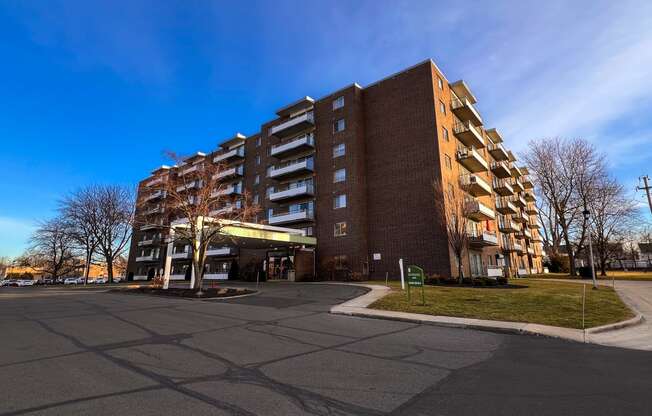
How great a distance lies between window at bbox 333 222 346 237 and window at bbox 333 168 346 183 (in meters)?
4.50

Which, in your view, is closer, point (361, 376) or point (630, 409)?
point (630, 409)

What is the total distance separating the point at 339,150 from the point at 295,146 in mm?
5945

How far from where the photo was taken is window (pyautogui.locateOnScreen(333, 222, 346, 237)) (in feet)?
115

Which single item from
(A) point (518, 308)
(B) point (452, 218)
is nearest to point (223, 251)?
(B) point (452, 218)

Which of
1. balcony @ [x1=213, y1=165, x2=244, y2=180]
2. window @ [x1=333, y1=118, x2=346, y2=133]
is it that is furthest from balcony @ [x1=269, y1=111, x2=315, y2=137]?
balcony @ [x1=213, y1=165, x2=244, y2=180]

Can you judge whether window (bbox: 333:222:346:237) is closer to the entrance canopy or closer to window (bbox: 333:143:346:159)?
the entrance canopy

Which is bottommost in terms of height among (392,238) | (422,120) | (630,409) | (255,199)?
(630,409)

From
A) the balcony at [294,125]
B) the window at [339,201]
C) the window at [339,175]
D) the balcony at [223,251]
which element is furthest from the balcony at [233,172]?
the window at [339,201]

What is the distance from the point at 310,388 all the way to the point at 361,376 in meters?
0.99

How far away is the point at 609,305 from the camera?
45.4 feet

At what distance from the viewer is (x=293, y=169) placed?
3988 centimetres

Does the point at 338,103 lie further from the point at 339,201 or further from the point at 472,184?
the point at 472,184

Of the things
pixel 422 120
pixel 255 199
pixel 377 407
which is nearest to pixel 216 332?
pixel 377 407

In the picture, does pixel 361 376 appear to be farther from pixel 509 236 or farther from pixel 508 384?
pixel 509 236
